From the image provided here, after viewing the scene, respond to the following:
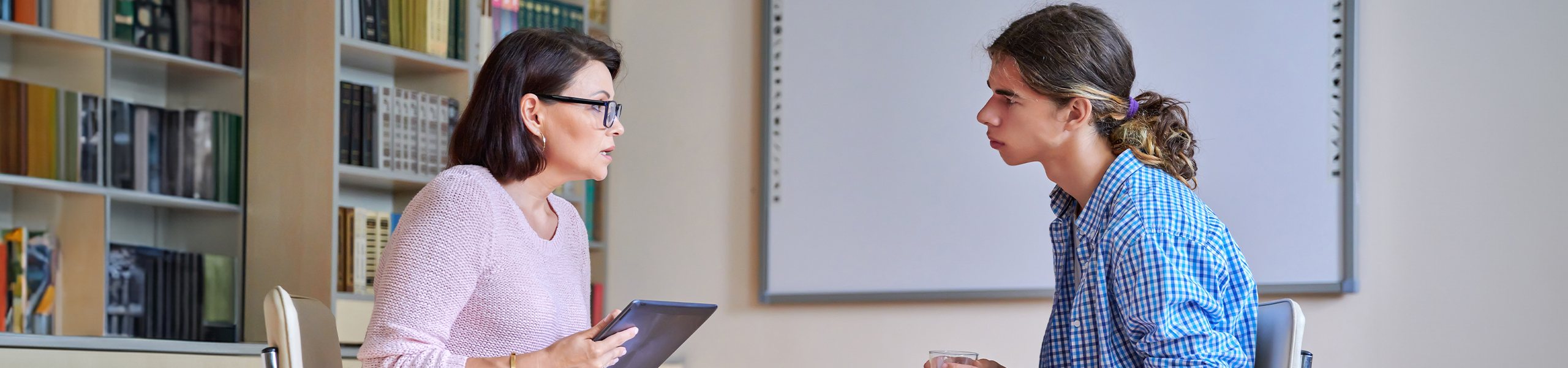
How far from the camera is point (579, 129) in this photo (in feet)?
5.10

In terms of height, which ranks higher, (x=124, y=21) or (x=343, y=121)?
(x=124, y=21)

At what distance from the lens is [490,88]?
1.53m

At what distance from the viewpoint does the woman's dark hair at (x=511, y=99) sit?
152cm

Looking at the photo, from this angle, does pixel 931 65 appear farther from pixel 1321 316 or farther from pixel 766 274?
pixel 1321 316

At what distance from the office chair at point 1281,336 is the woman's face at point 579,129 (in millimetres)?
910

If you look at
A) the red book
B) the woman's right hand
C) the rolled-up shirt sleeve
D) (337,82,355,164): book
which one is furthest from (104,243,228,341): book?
the rolled-up shirt sleeve

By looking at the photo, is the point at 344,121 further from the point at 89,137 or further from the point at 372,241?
the point at 89,137

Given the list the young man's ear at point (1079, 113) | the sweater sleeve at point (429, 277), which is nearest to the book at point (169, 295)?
the sweater sleeve at point (429, 277)

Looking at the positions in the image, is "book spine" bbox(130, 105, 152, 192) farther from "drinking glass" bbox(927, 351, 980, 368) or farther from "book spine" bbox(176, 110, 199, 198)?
"drinking glass" bbox(927, 351, 980, 368)

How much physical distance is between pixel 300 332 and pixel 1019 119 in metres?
1.02

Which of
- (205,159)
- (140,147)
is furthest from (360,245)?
(140,147)

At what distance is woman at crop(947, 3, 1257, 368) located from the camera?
4.27 feet

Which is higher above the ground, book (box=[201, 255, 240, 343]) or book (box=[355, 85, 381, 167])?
book (box=[355, 85, 381, 167])

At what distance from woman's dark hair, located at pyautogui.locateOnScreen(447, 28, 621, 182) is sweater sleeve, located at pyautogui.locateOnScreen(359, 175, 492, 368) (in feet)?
0.41
